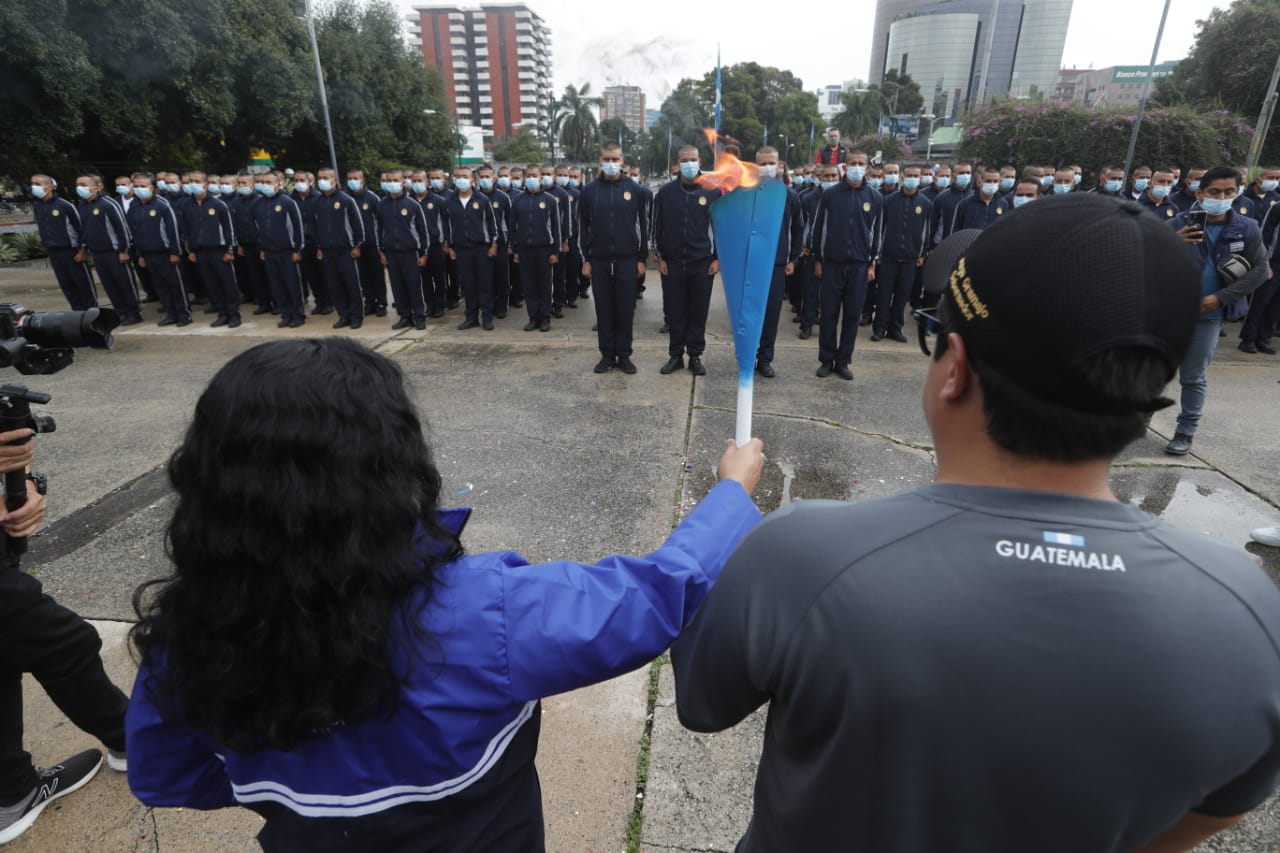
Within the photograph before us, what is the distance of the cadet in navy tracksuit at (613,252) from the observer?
6.94 meters

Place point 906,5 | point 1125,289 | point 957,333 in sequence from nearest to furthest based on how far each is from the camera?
Result: point 1125,289 < point 957,333 < point 906,5

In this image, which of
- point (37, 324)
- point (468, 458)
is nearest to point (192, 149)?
point (468, 458)

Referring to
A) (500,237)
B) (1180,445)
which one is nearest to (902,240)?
(1180,445)

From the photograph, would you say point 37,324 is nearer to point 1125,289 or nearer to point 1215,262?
point 1125,289

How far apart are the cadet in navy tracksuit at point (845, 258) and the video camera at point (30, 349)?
606cm

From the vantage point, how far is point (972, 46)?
80938 mm

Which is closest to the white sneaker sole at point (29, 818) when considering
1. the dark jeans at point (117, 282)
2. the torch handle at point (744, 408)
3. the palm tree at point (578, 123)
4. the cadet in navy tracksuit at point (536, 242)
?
the torch handle at point (744, 408)

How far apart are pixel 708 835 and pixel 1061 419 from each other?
1857mm

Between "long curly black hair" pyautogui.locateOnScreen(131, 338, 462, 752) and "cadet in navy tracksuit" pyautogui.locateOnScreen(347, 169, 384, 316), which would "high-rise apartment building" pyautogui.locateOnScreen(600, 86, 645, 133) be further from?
"long curly black hair" pyautogui.locateOnScreen(131, 338, 462, 752)

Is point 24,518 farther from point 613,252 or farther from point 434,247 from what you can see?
point 434,247

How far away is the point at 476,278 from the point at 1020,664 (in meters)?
9.17

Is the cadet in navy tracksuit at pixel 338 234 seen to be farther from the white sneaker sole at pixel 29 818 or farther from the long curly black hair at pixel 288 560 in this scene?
the long curly black hair at pixel 288 560

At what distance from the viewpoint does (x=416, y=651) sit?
0.98 metres

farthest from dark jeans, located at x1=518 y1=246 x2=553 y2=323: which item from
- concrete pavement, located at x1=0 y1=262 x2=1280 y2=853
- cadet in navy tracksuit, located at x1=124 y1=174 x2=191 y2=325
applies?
cadet in navy tracksuit, located at x1=124 y1=174 x2=191 y2=325
